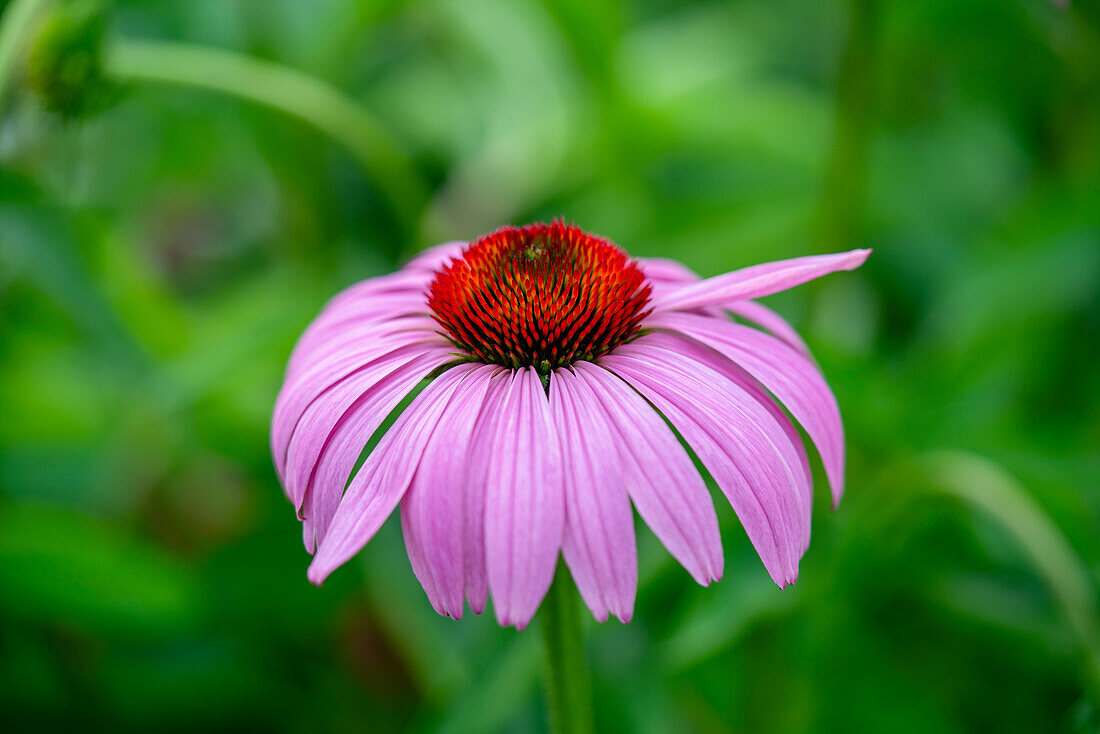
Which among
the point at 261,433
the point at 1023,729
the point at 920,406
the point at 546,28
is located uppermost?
the point at 546,28

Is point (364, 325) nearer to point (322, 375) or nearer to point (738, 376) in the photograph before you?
point (322, 375)

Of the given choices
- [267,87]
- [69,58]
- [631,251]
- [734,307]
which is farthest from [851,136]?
[69,58]

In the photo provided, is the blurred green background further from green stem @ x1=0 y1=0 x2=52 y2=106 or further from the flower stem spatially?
the flower stem

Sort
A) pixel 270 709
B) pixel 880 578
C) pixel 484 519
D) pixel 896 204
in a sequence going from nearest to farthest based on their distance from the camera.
A: pixel 484 519 < pixel 880 578 < pixel 270 709 < pixel 896 204

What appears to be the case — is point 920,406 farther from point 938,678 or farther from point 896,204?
point 896,204

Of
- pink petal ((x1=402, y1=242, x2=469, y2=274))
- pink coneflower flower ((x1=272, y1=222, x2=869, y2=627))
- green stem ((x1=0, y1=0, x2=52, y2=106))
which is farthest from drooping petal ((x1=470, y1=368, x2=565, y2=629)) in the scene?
green stem ((x1=0, y1=0, x2=52, y2=106))

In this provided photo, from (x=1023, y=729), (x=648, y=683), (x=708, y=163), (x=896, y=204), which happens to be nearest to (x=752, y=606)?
(x=648, y=683)

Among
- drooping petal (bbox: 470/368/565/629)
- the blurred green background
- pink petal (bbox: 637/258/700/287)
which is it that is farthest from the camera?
the blurred green background
